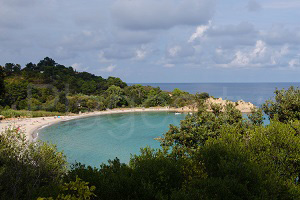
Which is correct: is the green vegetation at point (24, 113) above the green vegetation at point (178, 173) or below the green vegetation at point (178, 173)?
below

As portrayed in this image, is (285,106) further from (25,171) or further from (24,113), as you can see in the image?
(24,113)

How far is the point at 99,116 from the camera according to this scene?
7738cm

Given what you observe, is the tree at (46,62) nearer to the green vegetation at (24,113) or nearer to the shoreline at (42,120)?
the shoreline at (42,120)

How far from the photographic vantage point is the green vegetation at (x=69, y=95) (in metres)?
75.9

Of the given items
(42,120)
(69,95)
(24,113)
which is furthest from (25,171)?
(69,95)

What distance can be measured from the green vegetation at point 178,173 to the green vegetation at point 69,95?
5717 centimetres

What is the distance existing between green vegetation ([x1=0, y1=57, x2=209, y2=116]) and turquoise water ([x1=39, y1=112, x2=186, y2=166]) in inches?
425

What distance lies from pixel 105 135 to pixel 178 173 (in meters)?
44.9

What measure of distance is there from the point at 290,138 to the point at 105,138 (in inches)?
1626

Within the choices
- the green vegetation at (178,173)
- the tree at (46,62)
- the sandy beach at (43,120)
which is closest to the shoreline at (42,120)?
the sandy beach at (43,120)

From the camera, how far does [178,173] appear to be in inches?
384

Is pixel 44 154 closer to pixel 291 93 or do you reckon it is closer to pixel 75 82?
pixel 291 93

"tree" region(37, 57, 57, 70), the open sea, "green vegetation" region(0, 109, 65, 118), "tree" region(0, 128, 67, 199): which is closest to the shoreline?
the open sea

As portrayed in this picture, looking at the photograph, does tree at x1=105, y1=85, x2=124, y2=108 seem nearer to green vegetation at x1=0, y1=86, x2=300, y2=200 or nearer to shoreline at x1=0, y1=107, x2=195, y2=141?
shoreline at x1=0, y1=107, x2=195, y2=141
